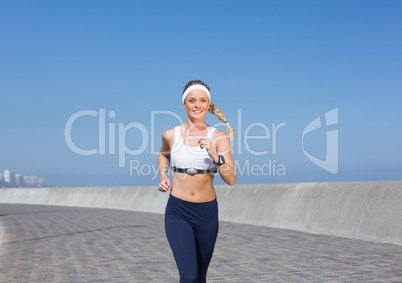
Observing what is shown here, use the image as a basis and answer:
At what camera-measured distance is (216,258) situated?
9734mm

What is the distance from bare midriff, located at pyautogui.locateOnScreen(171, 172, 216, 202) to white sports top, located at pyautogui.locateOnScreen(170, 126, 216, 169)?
0.24ft

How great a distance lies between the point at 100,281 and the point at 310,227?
24.0 feet

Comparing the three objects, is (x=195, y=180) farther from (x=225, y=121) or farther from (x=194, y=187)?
(x=225, y=121)

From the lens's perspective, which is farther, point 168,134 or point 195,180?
point 168,134

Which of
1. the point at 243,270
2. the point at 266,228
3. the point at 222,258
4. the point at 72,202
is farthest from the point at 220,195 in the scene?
the point at 72,202

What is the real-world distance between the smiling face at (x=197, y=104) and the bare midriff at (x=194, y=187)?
1.48 feet

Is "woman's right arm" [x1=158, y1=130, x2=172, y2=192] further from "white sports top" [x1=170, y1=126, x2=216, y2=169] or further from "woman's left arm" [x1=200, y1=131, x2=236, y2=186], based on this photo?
"woman's left arm" [x1=200, y1=131, x2=236, y2=186]

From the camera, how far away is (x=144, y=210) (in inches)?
961

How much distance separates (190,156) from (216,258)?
525 centimetres

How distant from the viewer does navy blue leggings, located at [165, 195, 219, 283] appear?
15.0 feet

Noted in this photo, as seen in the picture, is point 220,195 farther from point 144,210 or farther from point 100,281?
point 100,281

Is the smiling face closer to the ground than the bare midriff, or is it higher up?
higher up

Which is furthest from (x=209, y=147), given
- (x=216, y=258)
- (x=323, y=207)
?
(x=323, y=207)

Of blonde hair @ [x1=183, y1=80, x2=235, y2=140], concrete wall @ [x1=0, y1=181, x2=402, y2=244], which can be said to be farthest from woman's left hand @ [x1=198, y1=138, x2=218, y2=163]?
concrete wall @ [x1=0, y1=181, x2=402, y2=244]
